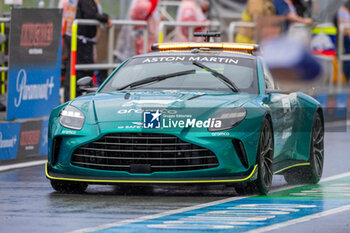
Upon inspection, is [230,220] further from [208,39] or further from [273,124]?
[208,39]

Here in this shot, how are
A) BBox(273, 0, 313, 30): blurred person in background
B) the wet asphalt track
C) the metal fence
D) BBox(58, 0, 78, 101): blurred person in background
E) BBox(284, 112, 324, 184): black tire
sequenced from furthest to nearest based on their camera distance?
1. BBox(58, 0, 78, 101): blurred person in background
2. the metal fence
3. BBox(284, 112, 324, 184): black tire
4. BBox(273, 0, 313, 30): blurred person in background
5. the wet asphalt track

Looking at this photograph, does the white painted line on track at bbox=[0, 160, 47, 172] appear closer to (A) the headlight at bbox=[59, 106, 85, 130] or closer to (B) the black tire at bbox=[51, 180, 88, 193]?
(B) the black tire at bbox=[51, 180, 88, 193]

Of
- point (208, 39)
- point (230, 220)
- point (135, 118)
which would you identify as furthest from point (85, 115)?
point (208, 39)

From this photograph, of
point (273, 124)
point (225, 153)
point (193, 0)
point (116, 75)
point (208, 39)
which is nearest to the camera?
point (225, 153)

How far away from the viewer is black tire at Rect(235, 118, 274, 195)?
402 inches

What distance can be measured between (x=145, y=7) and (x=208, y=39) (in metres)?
5.65

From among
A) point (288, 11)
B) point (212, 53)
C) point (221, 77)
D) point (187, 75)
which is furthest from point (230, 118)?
point (288, 11)

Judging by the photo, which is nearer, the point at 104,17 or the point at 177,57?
the point at 177,57

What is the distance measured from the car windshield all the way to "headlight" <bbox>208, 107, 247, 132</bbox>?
93 centimetres

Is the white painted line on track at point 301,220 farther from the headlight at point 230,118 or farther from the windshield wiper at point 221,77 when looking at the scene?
the windshield wiper at point 221,77

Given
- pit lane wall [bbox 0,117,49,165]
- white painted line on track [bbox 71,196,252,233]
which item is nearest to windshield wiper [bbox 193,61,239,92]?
white painted line on track [bbox 71,196,252,233]

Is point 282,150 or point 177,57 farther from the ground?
point 177,57

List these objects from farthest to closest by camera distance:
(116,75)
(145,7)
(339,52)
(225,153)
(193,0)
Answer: (339,52) → (193,0) → (145,7) → (116,75) → (225,153)

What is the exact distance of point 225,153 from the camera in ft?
32.5
